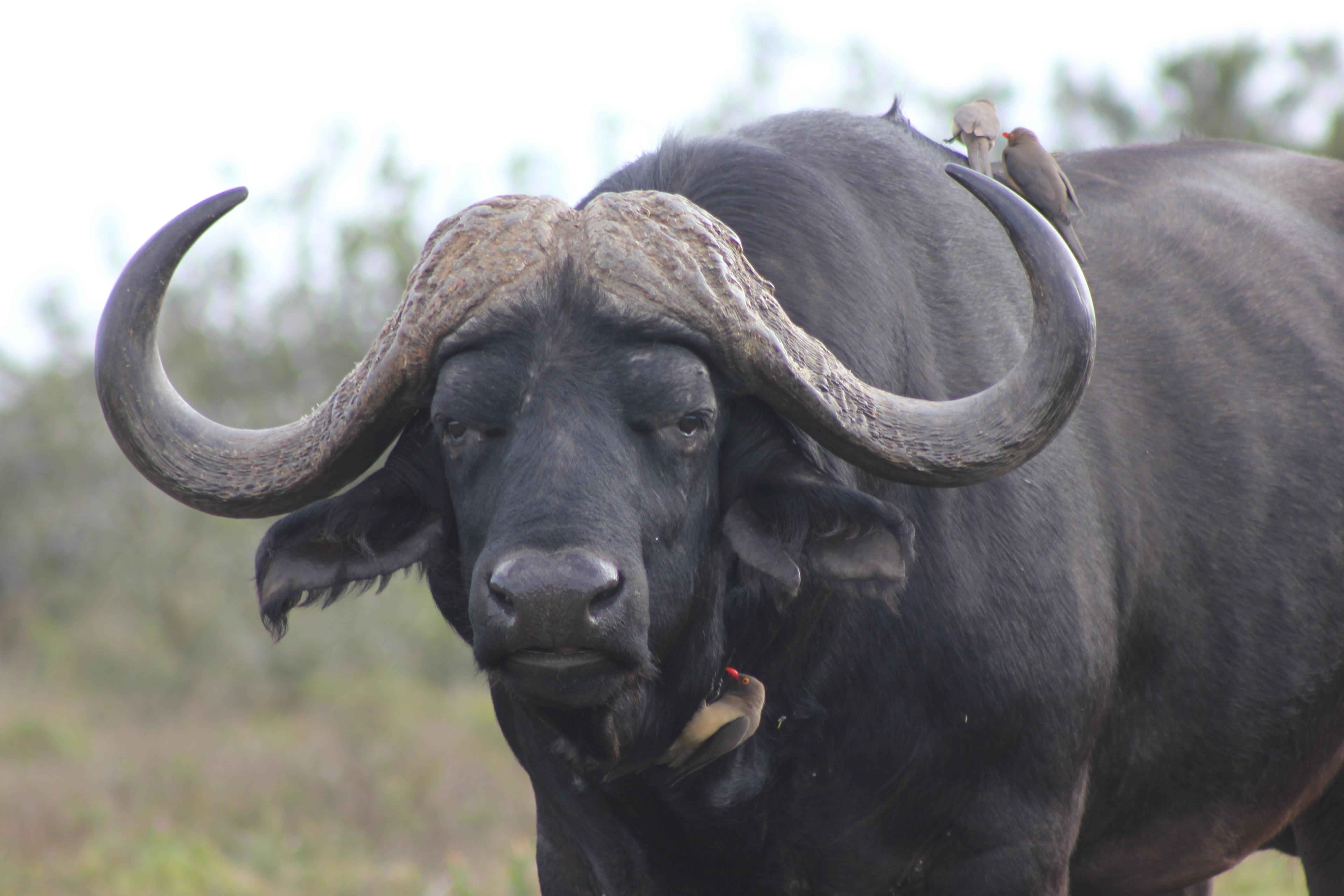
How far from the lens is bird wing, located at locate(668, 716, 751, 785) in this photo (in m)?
3.24

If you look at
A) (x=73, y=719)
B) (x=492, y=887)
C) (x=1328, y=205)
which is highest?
(x=1328, y=205)

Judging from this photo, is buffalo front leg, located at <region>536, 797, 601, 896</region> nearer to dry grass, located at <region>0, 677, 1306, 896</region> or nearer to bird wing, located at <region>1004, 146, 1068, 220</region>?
bird wing, located at <region>1004, 146, 1068, 220</region>

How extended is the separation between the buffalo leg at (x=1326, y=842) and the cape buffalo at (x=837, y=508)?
1.73 ft

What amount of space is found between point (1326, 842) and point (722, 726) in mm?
2814

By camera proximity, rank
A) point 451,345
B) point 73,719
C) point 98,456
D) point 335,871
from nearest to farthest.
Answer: point 451,345
point 335,871
point 73,719
point 98,456

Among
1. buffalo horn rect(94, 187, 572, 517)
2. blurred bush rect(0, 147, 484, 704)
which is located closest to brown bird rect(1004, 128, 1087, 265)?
buffalo horn rect(94, 187, 572, 517)

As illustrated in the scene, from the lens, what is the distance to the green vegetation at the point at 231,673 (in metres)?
9.09

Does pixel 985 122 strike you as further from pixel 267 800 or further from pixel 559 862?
pixel 267 800

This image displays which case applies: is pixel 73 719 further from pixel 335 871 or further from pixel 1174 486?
pixel 1174 486


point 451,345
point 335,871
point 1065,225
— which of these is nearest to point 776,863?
point 451,345

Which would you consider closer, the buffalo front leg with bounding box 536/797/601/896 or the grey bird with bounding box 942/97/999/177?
the buffalo front leg with bounding box 536/797/601/896

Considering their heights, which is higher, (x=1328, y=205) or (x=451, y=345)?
(x=451, y=345)

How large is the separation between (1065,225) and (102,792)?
33.0 ft

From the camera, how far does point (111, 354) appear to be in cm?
310
